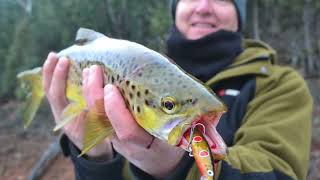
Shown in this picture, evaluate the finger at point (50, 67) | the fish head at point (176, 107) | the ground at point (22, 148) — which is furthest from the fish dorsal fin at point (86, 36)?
the ground at point (22, 148)

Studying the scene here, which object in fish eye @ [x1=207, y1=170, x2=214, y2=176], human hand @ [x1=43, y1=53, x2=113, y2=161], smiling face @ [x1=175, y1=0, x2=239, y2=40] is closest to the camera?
fish eye @ [x1=207, y1=170, x2=214, y2=176]

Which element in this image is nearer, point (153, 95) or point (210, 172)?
point (210, 172)

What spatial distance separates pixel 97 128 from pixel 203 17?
1.40 metres

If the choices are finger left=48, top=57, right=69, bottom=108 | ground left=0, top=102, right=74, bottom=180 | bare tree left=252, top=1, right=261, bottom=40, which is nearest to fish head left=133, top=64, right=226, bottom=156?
finger left=48, top=57, right=69, bottom=108

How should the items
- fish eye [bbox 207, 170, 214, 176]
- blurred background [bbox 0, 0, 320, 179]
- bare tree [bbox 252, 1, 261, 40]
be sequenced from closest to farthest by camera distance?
1. fish eye [bbox 207, 170, 214, 176]
2. blurred background [bbox 0, 0, 320, 179]
3. bare tree [bbox 252, 1, 261, 40]

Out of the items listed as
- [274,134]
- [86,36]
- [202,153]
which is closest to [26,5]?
[86,36]

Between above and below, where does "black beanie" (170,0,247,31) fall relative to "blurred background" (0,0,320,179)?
above

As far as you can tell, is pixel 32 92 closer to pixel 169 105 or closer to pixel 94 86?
pixel 94 86

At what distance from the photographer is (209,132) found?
1397mm

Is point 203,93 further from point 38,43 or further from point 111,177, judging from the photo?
point 38,43

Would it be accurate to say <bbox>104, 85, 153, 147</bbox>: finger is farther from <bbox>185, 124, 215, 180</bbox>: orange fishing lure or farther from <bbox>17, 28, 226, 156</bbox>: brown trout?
<bbox>185, 124, 215, 180</bbox>: orange fishing lure

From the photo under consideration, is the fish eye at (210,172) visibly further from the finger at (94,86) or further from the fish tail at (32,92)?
the fish tail at (32,92)

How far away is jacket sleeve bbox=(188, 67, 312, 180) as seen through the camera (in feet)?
6.55

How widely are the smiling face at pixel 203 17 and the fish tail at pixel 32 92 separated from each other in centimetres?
90
